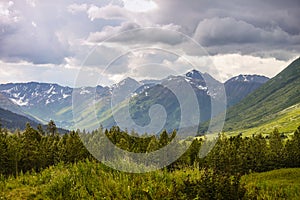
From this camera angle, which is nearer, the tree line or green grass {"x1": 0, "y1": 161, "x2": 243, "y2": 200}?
green grass {"x1": 0, "y1": 161, "x2": 243, "y2": 200}

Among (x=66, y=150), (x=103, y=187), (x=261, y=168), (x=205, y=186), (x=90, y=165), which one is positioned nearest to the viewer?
(x=205, y=186)

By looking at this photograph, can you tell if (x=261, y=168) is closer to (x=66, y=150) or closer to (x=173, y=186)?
(x=66, y=150)

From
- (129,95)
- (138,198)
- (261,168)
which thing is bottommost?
(261,168)

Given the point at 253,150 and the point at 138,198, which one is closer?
the point at 138,198

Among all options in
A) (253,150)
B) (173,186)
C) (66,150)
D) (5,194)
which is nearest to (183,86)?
(173,186)

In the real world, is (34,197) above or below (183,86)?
below

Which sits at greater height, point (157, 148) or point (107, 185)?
point (107, 185)

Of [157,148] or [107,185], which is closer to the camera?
[107,185]

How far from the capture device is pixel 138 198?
13406 mm

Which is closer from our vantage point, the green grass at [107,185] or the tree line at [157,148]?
the green grass at [107,185]

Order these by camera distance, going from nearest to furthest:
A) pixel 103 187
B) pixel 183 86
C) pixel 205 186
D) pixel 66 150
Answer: pixel 205 186 → pixel 103 187 → pixel 183 86 → pixel 66 150

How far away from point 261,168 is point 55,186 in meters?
95.9

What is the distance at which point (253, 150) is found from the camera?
103625 millimetres

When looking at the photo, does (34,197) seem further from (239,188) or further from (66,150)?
(66,150)
